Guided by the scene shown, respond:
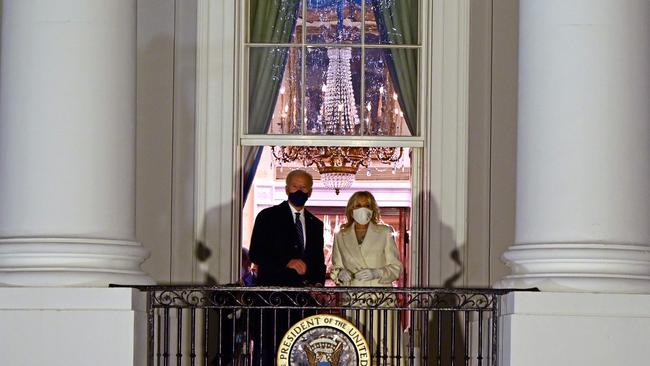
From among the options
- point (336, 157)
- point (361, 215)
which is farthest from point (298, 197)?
point (336, 157)

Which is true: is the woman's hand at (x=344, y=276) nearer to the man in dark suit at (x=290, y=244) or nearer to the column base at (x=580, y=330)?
the man in dark suit at (x=290, y=244)

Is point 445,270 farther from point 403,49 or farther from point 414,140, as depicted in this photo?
point 403,49

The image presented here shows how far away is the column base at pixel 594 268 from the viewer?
350 inches

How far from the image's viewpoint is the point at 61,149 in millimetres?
9031

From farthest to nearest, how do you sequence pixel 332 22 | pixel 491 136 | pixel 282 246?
1. pixel 332 22
2. pixel 491 136
3. pixel 282 246

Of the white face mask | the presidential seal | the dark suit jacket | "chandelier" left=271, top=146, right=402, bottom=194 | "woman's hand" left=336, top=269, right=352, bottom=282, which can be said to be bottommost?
the presidential seal

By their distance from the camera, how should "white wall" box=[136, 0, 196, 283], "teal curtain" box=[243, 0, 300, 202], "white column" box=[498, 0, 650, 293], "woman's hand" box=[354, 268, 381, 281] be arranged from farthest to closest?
"teal curtain" box=[243, 0, 300, 202] → "white wall" box=[136, 0, 196, 283] → "woman's hand" box=[354, 268, 381, 281] → "white column" box=[498, 0, 650, 293]

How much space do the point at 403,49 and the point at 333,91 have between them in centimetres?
68

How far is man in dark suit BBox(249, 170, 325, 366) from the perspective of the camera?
35.5 feet

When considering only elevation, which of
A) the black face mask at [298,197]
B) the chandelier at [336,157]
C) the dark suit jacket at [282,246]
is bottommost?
the dark suit jacket at [282,246]

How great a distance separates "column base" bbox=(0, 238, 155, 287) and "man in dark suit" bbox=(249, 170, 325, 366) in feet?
6.41

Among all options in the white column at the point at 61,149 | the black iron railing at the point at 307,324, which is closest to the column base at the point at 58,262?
the white column at the point at 61,149

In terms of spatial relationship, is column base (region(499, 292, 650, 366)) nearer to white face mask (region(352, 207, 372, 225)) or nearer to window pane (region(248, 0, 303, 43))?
white face mask (region(352, 207, 372, 225))

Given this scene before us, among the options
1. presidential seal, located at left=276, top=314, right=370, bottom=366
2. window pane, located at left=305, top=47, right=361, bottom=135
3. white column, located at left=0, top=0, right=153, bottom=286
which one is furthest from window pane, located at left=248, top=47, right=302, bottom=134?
presidential seal, located at left=276, top=314, right=370, bottom=366
